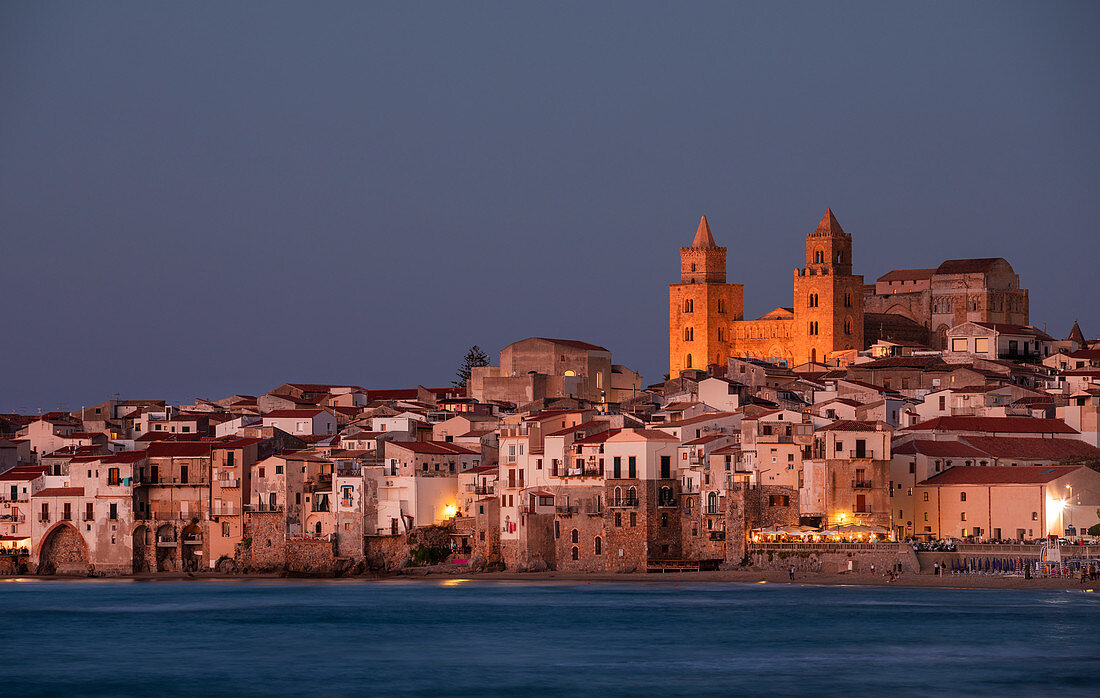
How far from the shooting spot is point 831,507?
84.5 metres

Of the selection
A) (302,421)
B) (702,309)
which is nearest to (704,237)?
(702,309)

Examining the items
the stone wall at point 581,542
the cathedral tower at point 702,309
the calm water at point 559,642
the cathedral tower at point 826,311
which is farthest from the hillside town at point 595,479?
the cathedral tower at point 702,309

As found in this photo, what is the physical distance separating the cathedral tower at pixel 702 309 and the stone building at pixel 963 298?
484 inches

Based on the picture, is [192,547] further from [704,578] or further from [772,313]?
[772,313]

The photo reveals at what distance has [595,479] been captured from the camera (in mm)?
89562

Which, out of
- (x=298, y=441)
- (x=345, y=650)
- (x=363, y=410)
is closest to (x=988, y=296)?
(x=363, y=410)

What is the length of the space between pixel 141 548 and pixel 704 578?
2879 cm

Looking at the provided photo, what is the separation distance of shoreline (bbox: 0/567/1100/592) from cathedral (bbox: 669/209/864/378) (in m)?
64.3

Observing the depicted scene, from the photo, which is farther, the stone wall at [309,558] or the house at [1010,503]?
the stone wall at [309,558]

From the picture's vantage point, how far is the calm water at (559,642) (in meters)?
62.3

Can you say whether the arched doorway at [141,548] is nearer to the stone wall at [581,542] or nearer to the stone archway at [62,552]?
the stone archway at [62,552]

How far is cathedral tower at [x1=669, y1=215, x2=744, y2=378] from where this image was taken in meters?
160

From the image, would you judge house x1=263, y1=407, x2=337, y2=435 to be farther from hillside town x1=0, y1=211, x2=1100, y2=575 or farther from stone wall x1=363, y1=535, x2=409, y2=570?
stone wall x1=363, y1=535, x2=409, y2=570

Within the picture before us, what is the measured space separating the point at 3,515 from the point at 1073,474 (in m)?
49.5
